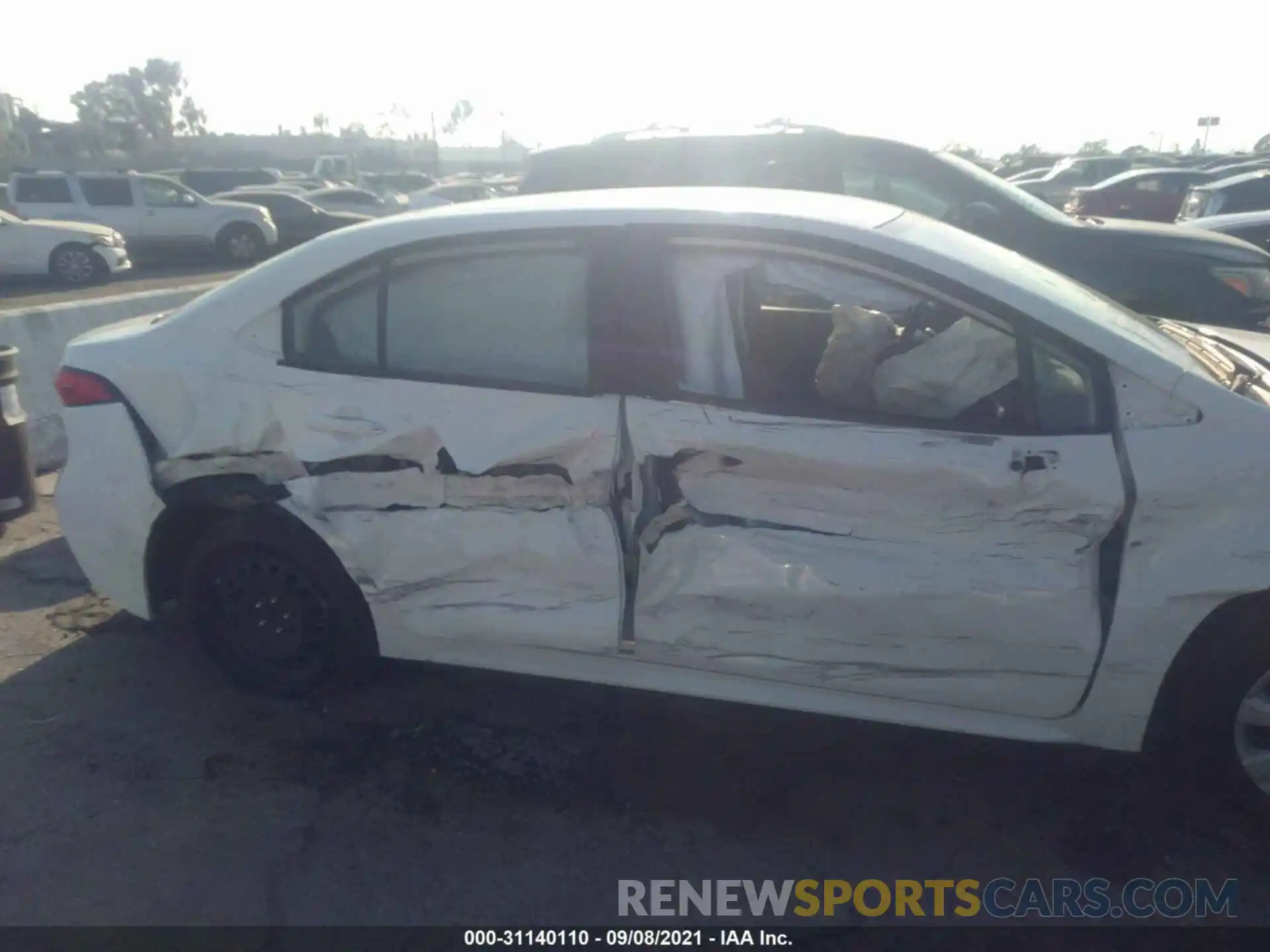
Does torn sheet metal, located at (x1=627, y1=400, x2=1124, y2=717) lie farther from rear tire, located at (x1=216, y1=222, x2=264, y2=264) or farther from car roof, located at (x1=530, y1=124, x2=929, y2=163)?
rear tire, located at (x1=216, y1=222, x2=264, y2=264)

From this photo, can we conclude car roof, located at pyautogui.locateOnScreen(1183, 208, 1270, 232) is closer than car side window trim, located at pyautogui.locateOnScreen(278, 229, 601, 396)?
No

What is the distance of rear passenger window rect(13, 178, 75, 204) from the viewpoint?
19.2 metres

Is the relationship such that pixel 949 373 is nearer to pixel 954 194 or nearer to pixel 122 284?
pixel 954 194

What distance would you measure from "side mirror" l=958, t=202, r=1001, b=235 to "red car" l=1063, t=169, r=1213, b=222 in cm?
1130

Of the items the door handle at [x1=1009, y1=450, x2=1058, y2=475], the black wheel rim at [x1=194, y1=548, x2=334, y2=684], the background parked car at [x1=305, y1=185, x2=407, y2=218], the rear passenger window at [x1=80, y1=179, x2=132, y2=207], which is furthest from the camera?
the background parked car at [x1=305, y1=185, x2=407, y2=218]

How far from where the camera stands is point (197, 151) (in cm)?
5972

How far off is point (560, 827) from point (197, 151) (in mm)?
65123

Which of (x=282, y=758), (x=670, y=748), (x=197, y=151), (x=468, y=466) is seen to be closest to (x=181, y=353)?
(x=468, y=466)

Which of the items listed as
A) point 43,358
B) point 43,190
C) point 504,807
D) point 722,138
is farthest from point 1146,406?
point 43,190

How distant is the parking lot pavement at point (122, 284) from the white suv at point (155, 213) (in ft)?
1.84

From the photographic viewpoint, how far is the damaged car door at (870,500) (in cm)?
282

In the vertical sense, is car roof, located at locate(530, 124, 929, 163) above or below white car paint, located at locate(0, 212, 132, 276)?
above

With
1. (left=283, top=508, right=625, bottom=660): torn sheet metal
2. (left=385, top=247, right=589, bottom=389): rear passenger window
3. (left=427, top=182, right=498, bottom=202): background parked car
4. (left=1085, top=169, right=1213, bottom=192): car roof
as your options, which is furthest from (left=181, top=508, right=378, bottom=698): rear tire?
(left=427, top=182, right=498, bottom=202): background parked car

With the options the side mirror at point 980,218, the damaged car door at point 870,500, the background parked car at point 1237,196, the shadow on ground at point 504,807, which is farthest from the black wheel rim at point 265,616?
the background parked car at point 1237,196
